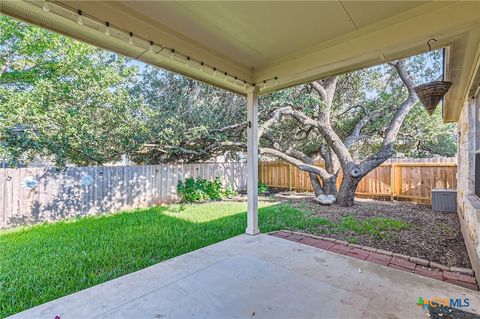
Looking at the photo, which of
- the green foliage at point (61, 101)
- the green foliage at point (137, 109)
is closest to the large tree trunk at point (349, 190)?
the green foliage at point (137, 109)

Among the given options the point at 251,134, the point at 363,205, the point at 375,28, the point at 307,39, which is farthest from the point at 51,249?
the point at 363,205

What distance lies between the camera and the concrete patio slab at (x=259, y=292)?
1901 millimetres

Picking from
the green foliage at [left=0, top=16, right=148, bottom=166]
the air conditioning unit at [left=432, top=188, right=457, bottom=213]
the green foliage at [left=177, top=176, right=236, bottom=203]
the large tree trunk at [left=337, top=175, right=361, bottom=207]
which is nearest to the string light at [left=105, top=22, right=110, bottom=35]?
the green foliage at [left=0, top=16, right=148, bottom=166]

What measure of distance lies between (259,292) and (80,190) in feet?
16.4

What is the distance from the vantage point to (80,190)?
542cm

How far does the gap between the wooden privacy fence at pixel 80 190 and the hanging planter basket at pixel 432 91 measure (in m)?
6.09

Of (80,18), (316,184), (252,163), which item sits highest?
(80,18)

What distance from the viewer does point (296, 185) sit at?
349 inches

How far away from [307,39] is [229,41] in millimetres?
838

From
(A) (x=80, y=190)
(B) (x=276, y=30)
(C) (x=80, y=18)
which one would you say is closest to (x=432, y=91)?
(B) (x=276, y=30)

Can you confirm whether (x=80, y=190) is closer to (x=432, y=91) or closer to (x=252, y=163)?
(x=252, y=163)

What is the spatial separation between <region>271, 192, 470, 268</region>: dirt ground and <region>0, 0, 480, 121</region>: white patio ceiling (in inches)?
85.3

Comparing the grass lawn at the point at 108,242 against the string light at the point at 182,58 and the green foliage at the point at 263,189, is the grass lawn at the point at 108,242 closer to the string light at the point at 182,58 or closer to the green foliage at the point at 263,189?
the string light at the point at 182,58

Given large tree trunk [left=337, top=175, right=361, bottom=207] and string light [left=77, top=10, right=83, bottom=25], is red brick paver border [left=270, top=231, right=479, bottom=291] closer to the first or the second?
large tree trunk [left=337, top=175, right=361, bottom=207]
